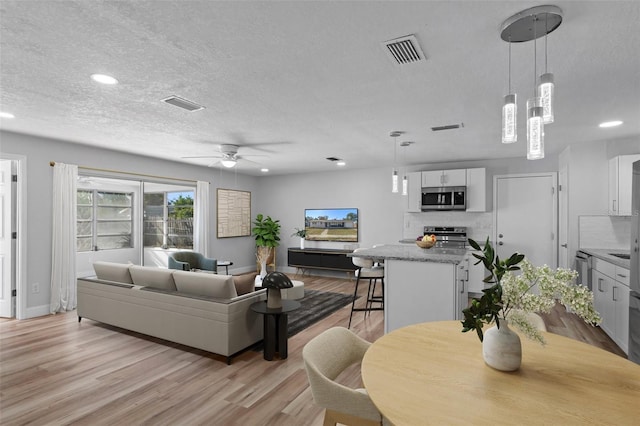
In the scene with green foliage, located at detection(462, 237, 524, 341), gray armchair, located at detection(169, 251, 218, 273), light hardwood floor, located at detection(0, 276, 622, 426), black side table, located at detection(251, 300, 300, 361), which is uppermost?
green foliage, located at detection(462, 237, 524, 341)

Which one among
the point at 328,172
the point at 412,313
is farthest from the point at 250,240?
the point at 412,313

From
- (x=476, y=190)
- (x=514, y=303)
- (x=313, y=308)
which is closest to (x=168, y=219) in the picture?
(x=313, y=308)

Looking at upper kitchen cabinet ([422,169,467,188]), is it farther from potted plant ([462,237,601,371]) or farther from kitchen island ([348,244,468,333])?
potted plant ([462,237,601,371])

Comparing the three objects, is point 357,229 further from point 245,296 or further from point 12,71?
point 12,71

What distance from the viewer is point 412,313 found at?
10.8 ft

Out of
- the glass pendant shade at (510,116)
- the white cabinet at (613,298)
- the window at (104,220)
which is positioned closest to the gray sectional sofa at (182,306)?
the window at (104,220)

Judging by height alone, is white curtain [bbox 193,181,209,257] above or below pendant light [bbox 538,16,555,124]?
below

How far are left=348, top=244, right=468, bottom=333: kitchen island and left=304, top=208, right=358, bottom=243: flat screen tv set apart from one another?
4062mm

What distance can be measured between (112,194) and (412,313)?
561 cm

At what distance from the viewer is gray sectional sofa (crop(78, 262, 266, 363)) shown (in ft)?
10.4

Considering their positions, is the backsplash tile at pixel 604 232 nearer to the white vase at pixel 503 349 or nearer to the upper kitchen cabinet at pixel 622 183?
the upper kitchen cabinet at pixel 622 183

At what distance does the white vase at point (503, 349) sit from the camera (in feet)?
4.28

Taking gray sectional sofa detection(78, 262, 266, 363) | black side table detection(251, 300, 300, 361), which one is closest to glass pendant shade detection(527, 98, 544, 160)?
black side table detection(251, 300, 300, 361)

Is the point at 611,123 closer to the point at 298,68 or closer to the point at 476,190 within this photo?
the point at 476,190
